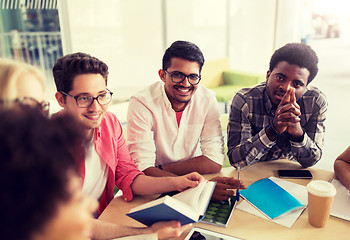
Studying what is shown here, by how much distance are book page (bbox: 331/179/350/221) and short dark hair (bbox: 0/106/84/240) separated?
1019mm

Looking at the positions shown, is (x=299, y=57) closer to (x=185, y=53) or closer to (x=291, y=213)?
(x=185, y=53)

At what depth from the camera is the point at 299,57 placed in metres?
1.55

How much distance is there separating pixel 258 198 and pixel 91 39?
339 centimetres

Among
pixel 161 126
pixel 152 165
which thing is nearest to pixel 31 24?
pixel 161 126

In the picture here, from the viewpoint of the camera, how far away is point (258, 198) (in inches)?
46.0

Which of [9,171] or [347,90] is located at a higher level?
[9,171]

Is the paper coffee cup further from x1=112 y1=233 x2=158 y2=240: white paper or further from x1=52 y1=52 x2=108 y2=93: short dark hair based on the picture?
x1=52 y1=52 x2=108 y2=93: short dark hair

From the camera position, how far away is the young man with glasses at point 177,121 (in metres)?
1.54

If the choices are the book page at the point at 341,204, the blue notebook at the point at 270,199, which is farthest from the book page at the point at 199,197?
the book page at the point at 341,204

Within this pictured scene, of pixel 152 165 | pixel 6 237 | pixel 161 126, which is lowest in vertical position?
pixel 152 165

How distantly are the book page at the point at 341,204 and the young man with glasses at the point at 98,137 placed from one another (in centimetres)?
53

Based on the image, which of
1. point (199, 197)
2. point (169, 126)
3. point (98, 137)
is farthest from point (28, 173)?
point (169, 126)

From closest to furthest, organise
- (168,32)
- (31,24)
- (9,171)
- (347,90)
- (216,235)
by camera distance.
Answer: (9,171) → (216,235) → (31,24) → (168,32) → (347,90)

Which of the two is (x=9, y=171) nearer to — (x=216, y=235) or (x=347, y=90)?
(x=216, y=235)
